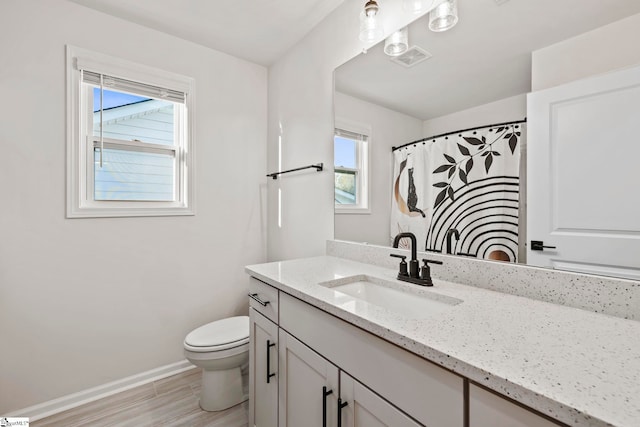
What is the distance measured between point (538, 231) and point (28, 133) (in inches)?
103

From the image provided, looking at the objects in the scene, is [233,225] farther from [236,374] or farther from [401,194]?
[401,194]

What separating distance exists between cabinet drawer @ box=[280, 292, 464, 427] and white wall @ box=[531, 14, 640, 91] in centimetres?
100

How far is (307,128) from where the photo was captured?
2125 mm

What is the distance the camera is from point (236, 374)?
5.92 ft

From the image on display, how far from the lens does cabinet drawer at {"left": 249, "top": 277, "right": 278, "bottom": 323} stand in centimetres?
128

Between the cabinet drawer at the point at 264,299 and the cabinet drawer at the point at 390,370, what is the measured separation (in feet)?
0.77

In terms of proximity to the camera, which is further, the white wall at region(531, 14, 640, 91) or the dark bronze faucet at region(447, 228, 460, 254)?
the dark bronze faucet at region(447, 228, 460, 254)

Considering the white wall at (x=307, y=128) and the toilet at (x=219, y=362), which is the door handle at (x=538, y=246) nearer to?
the white wall at (x=307, y=128)

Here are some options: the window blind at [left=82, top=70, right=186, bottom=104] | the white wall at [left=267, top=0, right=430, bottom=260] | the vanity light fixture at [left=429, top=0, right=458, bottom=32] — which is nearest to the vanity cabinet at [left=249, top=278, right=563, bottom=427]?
the white wall at [left=267, top=0, right=430, bottom=260]

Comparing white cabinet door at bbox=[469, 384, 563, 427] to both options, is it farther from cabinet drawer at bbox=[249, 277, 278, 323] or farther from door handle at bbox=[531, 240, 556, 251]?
cabinet drawer at bbox=[249, 277, 278, 323]

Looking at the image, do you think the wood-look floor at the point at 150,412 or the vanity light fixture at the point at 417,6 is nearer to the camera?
the vanity light fixture at the point at 417,6

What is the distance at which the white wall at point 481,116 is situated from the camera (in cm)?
103

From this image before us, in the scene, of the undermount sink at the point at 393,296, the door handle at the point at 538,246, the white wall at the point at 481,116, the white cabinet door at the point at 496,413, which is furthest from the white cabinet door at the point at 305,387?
the white wall at the point at 481,116

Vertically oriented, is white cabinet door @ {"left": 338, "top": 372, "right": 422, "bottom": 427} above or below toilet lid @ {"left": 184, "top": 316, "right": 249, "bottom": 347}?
above
